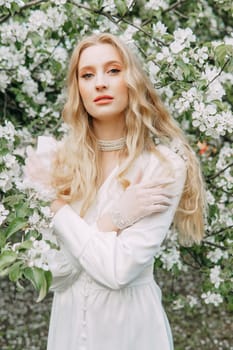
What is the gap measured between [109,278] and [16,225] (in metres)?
0.31

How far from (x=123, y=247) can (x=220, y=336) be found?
10.8 feet

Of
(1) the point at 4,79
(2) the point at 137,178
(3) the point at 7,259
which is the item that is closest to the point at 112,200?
(2) the point at 137,178

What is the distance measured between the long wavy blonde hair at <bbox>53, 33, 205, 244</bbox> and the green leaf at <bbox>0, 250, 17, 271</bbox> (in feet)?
1.51

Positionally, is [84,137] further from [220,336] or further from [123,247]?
[220,336]

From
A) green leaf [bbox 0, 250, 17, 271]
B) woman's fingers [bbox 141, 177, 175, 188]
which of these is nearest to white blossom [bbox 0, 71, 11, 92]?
woman's fingers [bbox 141, 177, 175, 188]

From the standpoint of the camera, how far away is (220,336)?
195 inches

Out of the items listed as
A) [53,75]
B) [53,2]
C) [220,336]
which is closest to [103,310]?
[53,2]

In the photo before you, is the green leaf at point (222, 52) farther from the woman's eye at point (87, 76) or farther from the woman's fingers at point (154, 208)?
the woman's fingers at point (154, 208)

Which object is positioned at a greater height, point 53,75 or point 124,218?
point 53,75

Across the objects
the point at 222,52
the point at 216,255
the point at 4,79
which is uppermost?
the point at 4,79

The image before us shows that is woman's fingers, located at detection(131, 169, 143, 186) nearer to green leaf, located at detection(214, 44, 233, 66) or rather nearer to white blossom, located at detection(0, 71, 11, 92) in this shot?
green leaf, located at detection(214, 44, 233, 66)

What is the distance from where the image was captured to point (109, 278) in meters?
1.91

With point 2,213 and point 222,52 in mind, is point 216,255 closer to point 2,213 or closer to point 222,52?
point 222,52

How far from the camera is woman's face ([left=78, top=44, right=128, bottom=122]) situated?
2.09m
